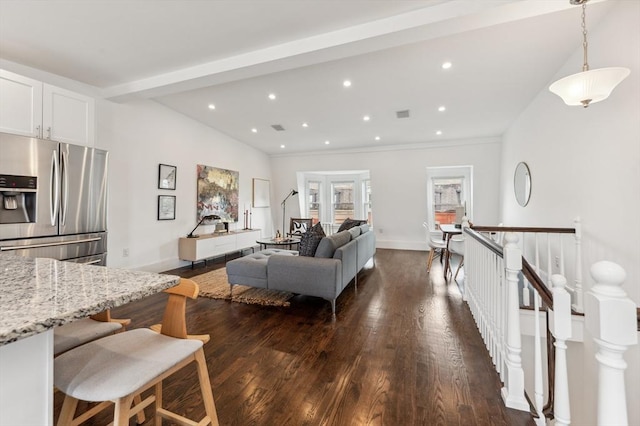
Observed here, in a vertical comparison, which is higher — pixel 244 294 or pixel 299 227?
pixel 299 227

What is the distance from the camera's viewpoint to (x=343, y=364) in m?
2.08

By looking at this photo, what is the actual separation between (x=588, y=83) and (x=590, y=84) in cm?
1

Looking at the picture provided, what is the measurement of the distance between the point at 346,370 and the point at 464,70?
11.9 ft

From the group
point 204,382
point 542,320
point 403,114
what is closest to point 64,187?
point 204,382

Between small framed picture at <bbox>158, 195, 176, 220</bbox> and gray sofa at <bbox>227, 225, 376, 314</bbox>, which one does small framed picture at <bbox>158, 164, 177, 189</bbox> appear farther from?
gray sofa at <bbox>227, 225, 376, 314</bbox>

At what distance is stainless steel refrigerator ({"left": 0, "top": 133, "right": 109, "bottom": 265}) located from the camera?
2.64 metres

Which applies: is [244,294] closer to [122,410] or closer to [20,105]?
[122,410]

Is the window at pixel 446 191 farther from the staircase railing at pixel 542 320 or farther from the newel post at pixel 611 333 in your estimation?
the newel post at pixel 611 333

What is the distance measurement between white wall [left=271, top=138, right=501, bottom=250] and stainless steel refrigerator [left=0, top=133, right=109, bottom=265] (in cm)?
524

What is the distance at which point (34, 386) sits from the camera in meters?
0.66

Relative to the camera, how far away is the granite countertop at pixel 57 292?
637 millimetres

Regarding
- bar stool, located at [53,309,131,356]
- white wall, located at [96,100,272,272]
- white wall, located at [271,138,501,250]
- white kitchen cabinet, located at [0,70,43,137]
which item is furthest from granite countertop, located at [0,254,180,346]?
white wall, located at [271,138,501,250]

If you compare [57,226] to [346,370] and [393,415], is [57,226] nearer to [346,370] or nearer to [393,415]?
[346,370]

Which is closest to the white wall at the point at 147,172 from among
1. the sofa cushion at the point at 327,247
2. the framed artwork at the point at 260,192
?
the framed artwork at the point at 260,192
